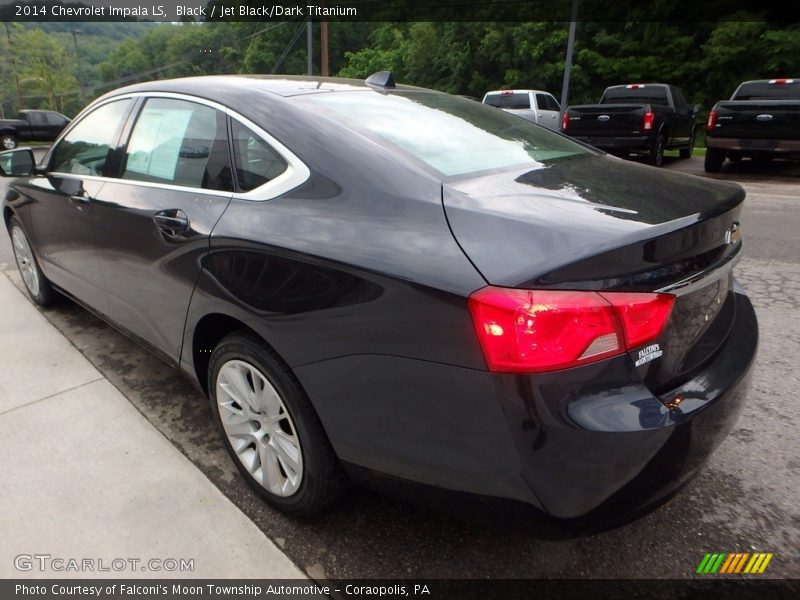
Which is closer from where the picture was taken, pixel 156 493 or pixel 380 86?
pixel 156 493

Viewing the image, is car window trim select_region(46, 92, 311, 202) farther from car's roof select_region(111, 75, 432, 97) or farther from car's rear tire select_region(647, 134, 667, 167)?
car's rear tire select_region(647, 134, 667, 167)

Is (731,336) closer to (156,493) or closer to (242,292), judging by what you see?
(242,292)

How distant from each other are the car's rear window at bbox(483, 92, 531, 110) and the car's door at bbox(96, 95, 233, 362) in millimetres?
14533

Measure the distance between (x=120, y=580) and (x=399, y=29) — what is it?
163ft

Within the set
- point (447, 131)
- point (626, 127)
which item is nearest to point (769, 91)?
point (626, 127)

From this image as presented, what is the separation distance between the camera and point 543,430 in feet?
4.33

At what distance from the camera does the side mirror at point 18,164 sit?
3531 mm

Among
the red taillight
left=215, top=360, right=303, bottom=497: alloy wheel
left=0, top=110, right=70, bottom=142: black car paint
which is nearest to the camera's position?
the red taillight

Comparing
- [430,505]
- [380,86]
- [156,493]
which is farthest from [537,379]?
[380,86]

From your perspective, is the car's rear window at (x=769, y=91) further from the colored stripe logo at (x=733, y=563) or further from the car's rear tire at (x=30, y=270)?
the car's rear tire at (x=30, y=270)

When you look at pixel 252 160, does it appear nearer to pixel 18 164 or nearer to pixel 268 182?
pixel 268 182

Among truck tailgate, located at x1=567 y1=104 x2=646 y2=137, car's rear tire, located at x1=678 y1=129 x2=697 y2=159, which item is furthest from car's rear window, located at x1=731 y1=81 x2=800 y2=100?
truck tailgate, located at x1=567 y1=104 x2=646 y2=137

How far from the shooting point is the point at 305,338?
1715 mm

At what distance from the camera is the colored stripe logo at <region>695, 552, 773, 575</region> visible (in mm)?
1808
